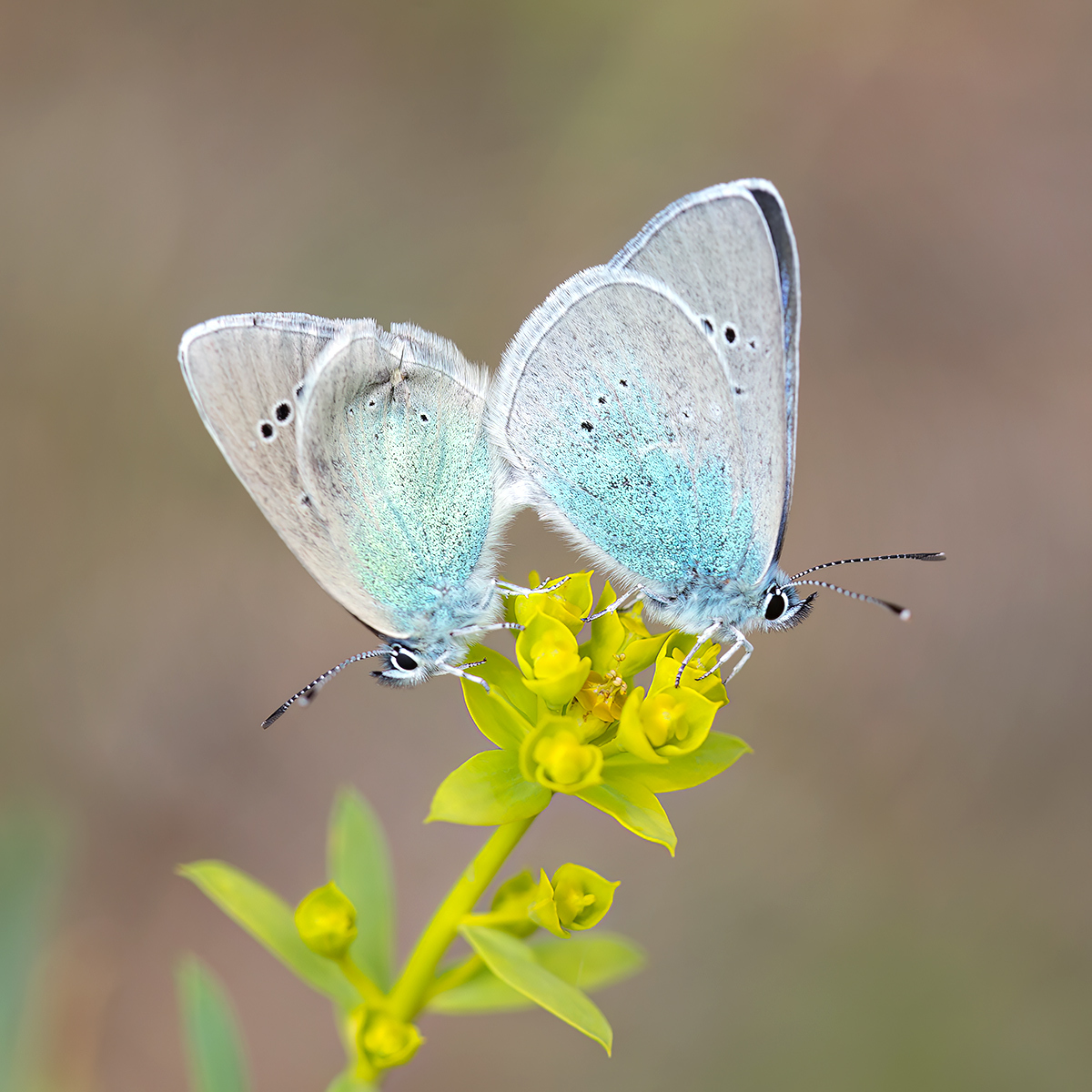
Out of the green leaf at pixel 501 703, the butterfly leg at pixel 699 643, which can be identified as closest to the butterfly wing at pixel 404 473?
the green leaf at pixel 501 703

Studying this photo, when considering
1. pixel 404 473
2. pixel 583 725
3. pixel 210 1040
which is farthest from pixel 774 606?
pixel 210 1040

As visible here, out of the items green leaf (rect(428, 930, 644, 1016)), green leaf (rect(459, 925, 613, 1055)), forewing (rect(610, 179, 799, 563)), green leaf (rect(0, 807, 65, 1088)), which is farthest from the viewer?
green leaf (rect(0, 807, 65, 1088))

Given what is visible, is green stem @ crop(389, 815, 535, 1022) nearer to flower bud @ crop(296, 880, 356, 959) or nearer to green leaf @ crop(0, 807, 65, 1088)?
flower bud @ crop(296, 880, 356, 959)

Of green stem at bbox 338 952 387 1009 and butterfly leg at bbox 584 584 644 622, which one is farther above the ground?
butterfly leg at bbox 584 584 644 622

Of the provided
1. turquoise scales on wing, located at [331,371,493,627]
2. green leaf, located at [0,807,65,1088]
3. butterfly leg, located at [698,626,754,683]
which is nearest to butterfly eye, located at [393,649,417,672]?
turquoise scales on wing, located at [331,371,493,627]

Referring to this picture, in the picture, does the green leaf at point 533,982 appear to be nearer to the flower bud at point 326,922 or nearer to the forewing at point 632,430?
the flower bud at point 326,922

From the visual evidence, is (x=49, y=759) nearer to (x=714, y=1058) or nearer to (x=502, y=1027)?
(x=502, y=1027)

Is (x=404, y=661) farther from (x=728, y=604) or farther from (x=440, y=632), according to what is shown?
(x=728, y=604)
